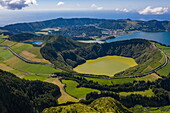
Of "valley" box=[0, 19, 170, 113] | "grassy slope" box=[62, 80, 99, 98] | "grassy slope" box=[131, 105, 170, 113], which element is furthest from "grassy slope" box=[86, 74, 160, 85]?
"grassy slope" box=[131, 105, 170, 113]

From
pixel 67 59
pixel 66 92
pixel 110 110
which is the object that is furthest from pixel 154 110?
pixel 67 59

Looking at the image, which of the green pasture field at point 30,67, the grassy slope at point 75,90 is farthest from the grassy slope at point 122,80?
the green pasture field at point 30,67

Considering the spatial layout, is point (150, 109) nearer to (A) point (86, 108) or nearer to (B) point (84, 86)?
(B) point (84, 86)

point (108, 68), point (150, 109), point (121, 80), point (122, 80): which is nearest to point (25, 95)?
point (150, 109)

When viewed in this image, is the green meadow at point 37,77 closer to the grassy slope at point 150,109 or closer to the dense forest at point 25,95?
the dense forest at point 25,95

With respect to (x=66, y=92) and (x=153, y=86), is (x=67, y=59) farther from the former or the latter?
(x=153, y=86)

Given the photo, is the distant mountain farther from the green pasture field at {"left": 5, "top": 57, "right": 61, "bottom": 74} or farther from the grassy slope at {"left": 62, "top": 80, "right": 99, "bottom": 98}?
the green pasture field at {"left": 5, "top": 57, "right": 61, "bottom": 74}

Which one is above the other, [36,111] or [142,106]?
[36,111]
